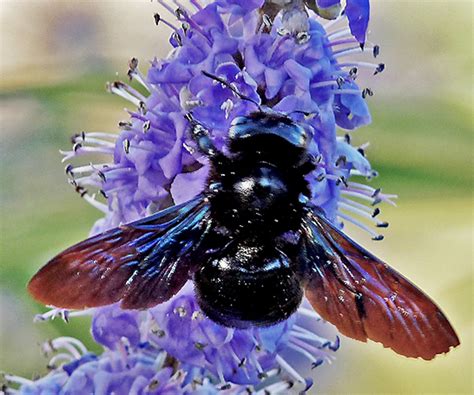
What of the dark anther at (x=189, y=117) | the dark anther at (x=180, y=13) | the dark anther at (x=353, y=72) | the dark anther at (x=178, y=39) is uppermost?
the dark anther at (x=353, y=72)

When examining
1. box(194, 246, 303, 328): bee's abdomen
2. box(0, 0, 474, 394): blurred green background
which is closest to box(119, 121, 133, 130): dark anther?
box(194, 246, 303, 328): bee's abdomen

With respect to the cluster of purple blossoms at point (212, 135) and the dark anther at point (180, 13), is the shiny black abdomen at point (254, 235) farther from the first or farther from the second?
the dark anther at point (180, 13)

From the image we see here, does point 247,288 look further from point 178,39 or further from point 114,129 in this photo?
point 114,129

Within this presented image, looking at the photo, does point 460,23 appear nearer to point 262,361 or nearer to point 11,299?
point 11,299

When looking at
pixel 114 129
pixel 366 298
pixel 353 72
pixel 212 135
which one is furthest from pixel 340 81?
pixel 114 129

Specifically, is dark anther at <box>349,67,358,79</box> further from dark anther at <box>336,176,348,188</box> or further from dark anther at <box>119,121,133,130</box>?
dark anther at <box>119,121,133,130</box>

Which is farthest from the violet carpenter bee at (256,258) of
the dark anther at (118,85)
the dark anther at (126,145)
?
the dark anther at (118,85)
